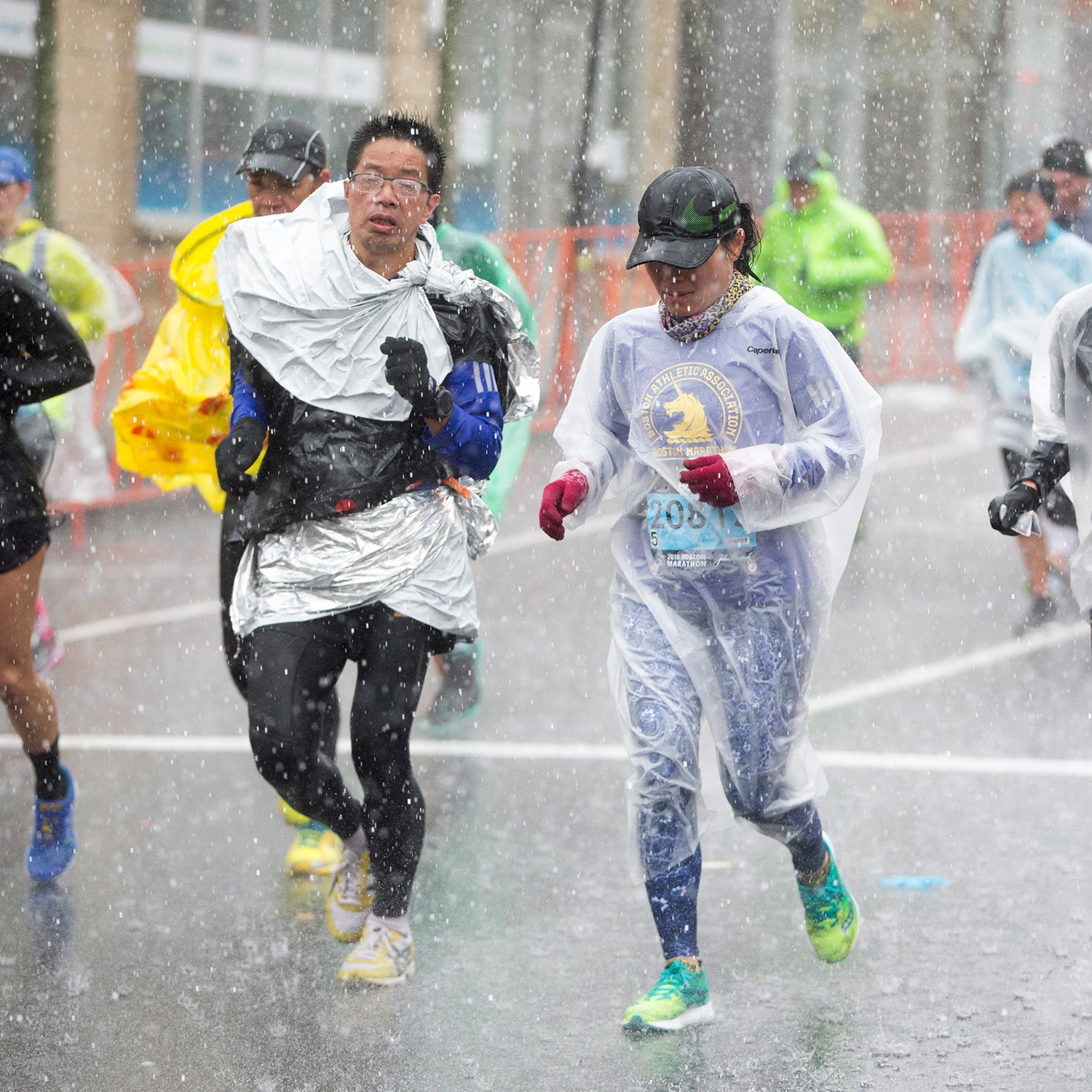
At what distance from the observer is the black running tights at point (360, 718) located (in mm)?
4383

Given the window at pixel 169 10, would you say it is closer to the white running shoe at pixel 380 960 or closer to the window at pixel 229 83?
the window at pixel 229 83

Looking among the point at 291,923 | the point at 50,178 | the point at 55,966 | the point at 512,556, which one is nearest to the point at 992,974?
the point at 291,923

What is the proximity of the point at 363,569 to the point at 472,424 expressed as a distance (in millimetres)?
433

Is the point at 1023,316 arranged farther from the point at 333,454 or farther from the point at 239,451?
the point at 239,451

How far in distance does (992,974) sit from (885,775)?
182 cm

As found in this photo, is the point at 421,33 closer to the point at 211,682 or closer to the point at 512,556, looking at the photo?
the point at 512,556

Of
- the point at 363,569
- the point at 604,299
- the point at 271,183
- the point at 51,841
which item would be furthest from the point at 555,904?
the point at 604,299

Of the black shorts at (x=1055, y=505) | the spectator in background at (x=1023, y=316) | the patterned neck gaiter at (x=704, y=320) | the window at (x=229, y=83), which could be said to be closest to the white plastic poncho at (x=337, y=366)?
the patterned neck gaiter at (x=704, y=320)

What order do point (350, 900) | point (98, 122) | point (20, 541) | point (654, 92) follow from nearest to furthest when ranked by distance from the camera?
1. point (350, 900)
2. point (20, 541)
3. point (98, 122)
4. point (654, 92)

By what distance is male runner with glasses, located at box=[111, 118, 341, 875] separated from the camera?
5.02 m

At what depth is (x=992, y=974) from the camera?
14.8ft

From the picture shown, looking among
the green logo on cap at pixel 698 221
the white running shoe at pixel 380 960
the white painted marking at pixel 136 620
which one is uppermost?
the green logo on cap at pixel 698 221

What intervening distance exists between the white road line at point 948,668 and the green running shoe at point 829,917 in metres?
2.46

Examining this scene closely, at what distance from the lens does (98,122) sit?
1775 centimetres
